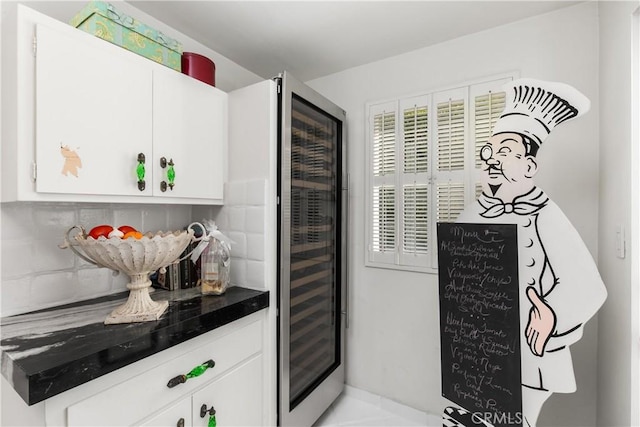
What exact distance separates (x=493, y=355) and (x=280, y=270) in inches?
42.4

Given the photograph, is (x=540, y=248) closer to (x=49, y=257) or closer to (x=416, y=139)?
(x=416, y=139)

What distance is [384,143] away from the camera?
7.18 feet

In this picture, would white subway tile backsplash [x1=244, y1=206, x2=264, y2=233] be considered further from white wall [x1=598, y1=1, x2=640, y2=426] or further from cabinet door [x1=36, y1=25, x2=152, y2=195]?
white wall [x1=598, y1=1, x2=640, y2=426]

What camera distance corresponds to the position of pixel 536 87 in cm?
132

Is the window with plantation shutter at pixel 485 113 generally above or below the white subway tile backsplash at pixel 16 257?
above

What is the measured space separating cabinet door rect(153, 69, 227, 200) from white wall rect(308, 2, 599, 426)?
103 cm

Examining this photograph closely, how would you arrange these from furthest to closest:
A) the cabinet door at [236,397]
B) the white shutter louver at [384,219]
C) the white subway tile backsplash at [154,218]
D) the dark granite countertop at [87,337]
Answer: the white shutter louver at [384,219] → the white subway tile backsplash at [154,218] → the cabinet door at [236,397] → the dark granite countertop at [87,337]

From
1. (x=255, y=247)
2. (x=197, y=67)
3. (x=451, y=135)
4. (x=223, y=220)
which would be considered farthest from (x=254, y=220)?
(x=451, y=135)

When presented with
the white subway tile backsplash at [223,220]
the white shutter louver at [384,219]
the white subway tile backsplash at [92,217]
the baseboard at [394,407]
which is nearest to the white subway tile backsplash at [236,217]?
the white subway tile backsplash at [223,220]

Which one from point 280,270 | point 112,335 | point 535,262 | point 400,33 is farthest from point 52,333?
point 400,33

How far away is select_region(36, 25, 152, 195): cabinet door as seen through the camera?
43.1 inches

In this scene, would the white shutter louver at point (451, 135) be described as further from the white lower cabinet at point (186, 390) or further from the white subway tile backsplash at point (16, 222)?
the white subway tile backsplash at point (16, 222)

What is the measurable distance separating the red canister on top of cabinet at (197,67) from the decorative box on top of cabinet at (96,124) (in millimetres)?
50

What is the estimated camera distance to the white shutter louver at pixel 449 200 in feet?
6.31
